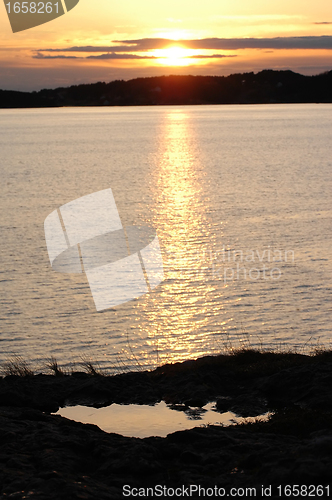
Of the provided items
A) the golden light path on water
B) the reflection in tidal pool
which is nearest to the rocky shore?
the reflection in tidal pool

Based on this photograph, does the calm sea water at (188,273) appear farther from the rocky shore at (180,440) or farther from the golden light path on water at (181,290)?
the rocky shore at (180,440)

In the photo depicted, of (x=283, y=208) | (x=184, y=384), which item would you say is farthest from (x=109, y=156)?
(x=184, y=384)

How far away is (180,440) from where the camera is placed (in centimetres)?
888

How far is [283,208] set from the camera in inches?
1945

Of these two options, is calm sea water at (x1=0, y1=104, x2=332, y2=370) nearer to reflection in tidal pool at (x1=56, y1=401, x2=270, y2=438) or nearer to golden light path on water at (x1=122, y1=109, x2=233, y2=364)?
golden light path on water at (x1=122, y1=109, x2=233, y2=364)

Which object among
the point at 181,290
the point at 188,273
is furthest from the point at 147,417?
→ the point at 188,273

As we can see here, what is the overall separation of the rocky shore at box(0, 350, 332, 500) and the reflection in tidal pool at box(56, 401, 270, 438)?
0.26 meters

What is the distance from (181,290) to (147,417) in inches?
673

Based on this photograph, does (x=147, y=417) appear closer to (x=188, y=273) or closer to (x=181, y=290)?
(x=181, y=290)

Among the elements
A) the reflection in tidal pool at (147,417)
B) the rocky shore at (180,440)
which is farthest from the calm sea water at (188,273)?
the reflection in tidal pool at (147,417)

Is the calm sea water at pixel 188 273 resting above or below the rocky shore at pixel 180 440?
below

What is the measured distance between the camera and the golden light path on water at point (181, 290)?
853 inches

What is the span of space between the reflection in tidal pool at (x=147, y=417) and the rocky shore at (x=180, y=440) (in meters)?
0.26

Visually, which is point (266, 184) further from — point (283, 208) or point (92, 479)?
point (92, 479)
